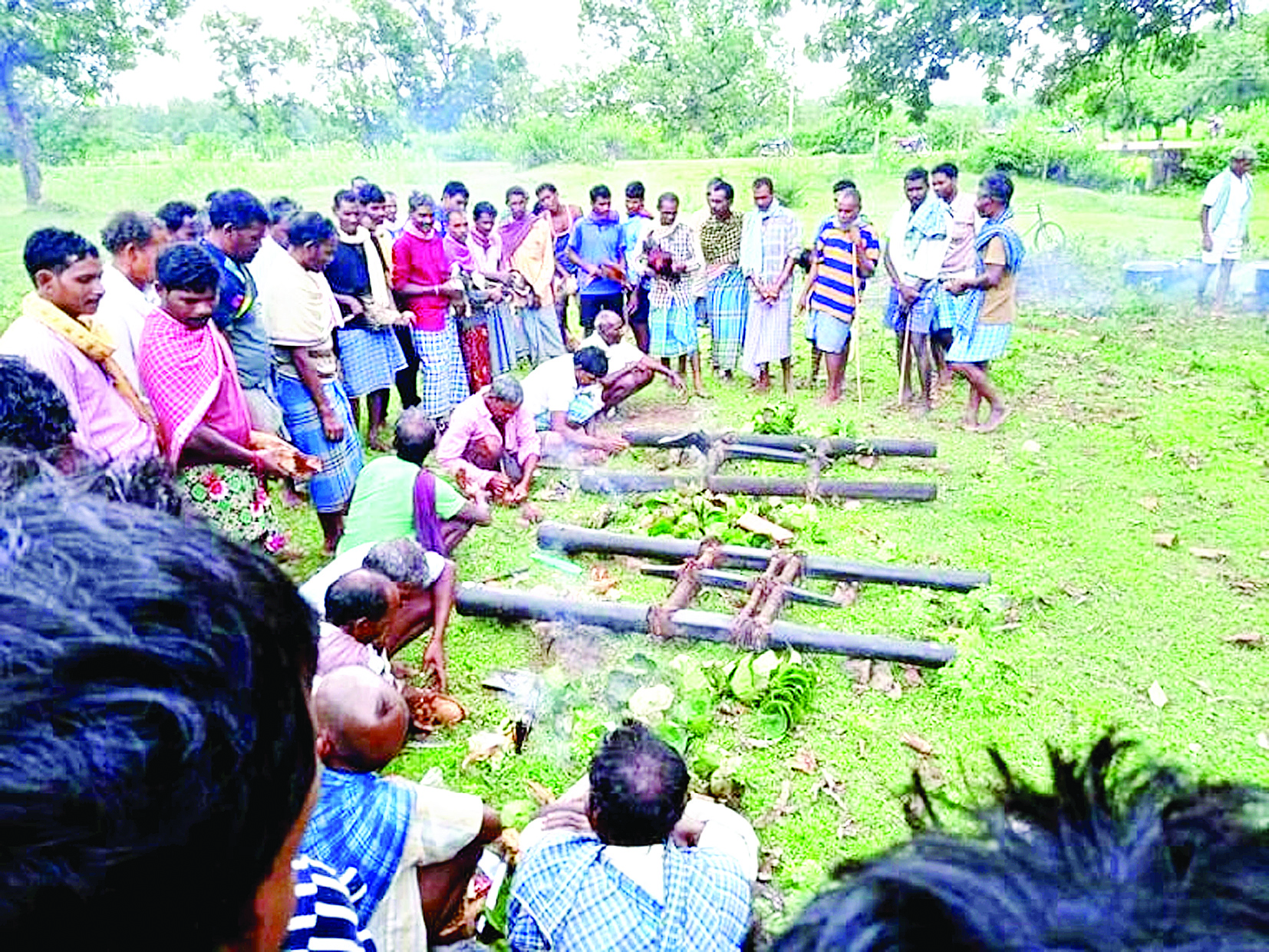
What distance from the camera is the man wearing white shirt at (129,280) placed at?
4.26m

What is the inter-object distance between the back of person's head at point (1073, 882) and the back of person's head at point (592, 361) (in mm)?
5872

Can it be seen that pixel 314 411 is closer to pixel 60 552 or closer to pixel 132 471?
pixel 132 471

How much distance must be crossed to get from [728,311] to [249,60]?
112 feet

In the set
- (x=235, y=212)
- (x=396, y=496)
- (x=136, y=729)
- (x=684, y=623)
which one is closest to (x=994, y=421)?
(x=684, y=623)

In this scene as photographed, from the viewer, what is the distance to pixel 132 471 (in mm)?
1151

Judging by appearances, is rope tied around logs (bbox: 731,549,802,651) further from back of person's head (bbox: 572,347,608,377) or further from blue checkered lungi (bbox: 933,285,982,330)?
blue checkered lungi (bbox: 933,285,982,330)

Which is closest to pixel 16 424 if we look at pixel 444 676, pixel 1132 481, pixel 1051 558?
pixel 444 676

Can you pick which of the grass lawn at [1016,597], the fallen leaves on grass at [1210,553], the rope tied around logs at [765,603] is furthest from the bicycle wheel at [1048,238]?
the rope tied around logs at [765,603]

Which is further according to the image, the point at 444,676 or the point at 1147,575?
Answer: the point at 1147,575

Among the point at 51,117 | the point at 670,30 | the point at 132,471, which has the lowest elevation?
the point at 132,471

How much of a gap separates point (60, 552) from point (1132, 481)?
6607mm

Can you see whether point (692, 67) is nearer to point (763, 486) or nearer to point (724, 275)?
point (724, 275)

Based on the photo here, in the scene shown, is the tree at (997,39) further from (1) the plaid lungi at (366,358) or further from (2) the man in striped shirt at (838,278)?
(1) the plaid lungi at (366,358)

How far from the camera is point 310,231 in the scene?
4.97m
